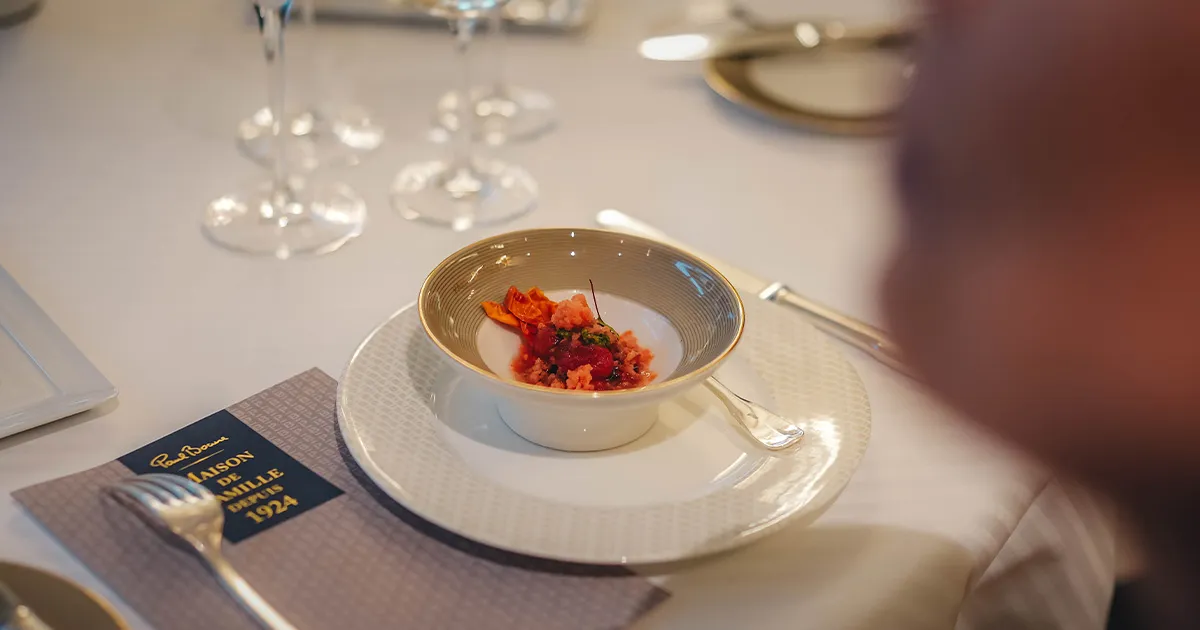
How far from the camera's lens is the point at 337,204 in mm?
947

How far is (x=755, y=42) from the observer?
1.27 metres

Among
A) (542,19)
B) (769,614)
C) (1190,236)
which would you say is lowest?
(769,614)

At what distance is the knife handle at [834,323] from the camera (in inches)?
30.0

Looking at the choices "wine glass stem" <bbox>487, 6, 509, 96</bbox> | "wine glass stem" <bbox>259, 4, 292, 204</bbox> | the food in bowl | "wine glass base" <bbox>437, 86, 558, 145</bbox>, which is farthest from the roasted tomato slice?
"wine glass stem" <bbox>487, 6, 509, 96</bbox>

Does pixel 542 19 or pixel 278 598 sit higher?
pixel 542 19

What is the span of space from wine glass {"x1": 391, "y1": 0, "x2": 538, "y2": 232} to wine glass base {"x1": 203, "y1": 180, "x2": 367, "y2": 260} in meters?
0.05

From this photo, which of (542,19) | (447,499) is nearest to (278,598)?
(447,499)

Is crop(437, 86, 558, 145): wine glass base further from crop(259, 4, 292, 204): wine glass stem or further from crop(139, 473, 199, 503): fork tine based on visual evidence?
crop(139, 473, 199, 503): fork tine

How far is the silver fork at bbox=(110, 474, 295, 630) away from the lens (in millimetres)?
503

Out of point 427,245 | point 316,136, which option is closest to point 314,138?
point 316,136

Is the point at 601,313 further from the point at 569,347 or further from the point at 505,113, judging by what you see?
the point at 505,113

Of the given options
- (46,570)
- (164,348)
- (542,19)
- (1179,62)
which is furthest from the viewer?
(542,19)

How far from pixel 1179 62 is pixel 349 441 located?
44 centimetres

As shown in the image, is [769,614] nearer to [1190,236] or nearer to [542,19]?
[1190,236]
